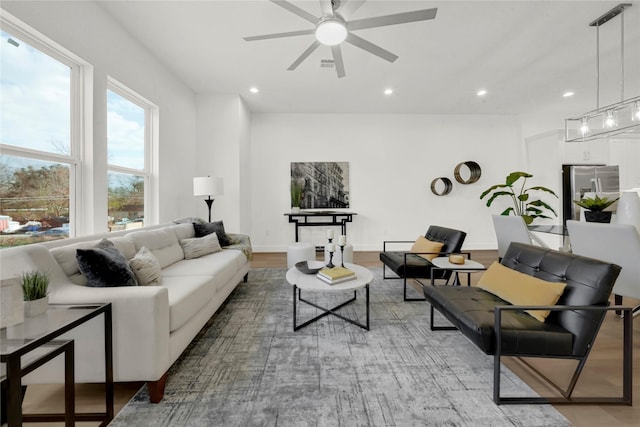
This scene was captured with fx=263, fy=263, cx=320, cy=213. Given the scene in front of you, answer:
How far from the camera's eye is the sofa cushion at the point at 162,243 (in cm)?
245

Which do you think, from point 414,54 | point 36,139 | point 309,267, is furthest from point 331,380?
point 414,54

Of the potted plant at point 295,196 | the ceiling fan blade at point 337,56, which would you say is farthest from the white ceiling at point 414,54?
the potted plant at point 295,196

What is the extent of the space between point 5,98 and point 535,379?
4.20 meters

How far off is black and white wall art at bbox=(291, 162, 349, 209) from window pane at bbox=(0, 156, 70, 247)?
375cm

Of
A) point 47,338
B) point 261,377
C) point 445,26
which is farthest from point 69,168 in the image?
point 445,26

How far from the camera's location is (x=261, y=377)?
1.69m

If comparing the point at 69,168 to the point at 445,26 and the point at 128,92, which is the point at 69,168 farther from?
the point at 445,26

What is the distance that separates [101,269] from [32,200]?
Answer: 1214 mm

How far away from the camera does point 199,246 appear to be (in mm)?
3123

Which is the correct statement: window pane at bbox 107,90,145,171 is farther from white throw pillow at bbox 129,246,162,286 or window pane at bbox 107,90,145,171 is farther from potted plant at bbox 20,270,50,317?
potted plant at bbox 20,270,50,317

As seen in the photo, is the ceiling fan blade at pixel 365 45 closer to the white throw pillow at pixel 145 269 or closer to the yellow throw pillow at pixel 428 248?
the yellow throw pillow at pixel 428 248

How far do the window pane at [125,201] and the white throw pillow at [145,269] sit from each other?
4.31ft

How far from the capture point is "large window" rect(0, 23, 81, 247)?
1.98 metres

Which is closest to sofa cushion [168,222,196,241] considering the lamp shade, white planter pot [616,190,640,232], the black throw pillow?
the black throw pillow
